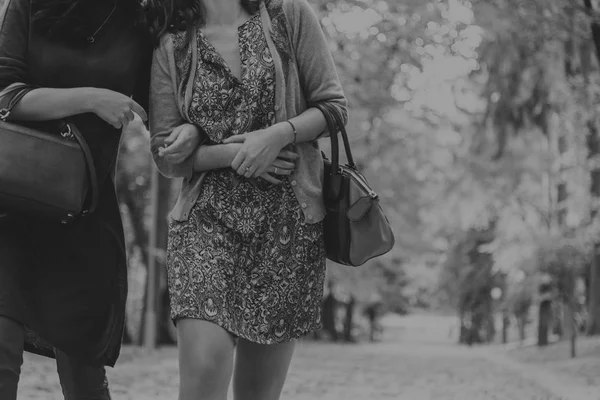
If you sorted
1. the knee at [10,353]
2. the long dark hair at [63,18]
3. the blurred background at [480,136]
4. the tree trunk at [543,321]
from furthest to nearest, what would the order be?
the tree trunk at [543,321] → the blurred background at [480,136] → the long dark hair at [63,18] → the knee at [10,353]

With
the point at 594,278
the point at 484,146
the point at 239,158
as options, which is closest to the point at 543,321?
the point at 594,278

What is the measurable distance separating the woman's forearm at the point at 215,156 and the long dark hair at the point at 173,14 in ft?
1.34

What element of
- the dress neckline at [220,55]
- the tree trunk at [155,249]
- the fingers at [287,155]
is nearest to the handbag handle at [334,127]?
the fingers at [287,155]

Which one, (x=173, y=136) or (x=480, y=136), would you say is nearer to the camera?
(x=173, y=136)

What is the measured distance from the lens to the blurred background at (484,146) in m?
14.1

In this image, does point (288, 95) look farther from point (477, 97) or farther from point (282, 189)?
point (477, 97)

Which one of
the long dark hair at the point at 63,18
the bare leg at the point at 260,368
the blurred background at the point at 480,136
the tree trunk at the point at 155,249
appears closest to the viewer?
the long dark hair at the point at 63,18

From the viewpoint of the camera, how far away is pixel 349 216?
322 cm

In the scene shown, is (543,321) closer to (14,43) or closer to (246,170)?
(246,170)

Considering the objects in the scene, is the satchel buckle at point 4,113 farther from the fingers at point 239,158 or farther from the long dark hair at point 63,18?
the fingers at point 239,158

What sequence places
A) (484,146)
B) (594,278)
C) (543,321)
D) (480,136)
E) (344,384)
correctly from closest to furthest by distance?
1. (344,384)
2. (480,136)
3. (484,146)
4. (594,278)
5. (543,321)

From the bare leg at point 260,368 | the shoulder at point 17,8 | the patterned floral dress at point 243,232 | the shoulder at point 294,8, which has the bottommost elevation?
the bare leg at point 260,368

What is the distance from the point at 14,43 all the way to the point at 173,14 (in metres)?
0.50

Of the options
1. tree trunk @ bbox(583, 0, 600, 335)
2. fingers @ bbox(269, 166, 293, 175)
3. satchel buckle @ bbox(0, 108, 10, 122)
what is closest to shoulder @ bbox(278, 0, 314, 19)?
fingers @ bbox(269, 166, 293, 175)
